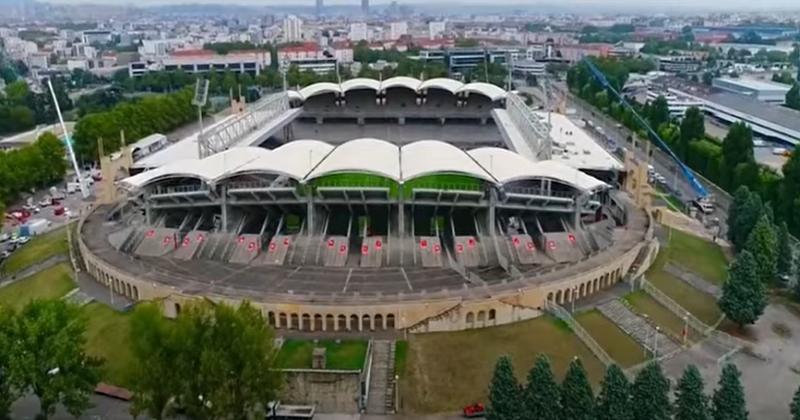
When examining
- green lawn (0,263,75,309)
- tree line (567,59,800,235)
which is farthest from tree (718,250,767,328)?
green lawn (0,263,75,309)

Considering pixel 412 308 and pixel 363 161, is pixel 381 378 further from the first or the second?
pixel 363 161

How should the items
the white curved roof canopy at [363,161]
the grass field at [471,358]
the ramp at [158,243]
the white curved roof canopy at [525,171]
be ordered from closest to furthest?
the grass field at [471,358] < the white curved roof canopy at [363,161] < the ramp at [158,243] < the white curved roof canopy at [525,171]

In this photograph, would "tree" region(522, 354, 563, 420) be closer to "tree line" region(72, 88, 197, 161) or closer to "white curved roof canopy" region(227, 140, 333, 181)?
"white curved roof canopy" region(227, 140, 333, 181)

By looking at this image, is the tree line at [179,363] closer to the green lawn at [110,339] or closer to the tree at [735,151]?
the green lawn at [110,339]

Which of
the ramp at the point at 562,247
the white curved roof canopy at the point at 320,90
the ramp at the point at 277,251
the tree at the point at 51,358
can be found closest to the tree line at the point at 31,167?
the white curved roof canopy at the point at 320,90

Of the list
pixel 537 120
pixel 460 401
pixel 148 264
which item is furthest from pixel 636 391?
pixel 537 120
